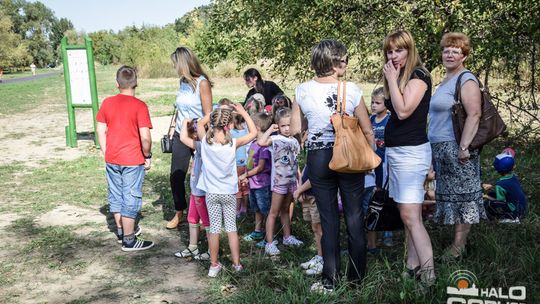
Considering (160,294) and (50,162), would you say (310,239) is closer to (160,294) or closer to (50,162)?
(160,294)

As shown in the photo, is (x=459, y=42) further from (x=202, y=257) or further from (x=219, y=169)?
(x=202, y=257)

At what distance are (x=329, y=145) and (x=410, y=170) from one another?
23.1 inches

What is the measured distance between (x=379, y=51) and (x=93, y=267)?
544 centimetres

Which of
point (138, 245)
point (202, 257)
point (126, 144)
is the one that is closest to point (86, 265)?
point (138, 245)

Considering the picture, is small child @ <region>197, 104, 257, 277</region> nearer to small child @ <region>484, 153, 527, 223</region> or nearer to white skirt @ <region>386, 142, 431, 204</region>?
white skirt @ <region>386, 142, 431, 204</region>

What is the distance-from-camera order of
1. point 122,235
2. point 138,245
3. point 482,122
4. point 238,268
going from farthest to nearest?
1. point 122,235
2. point 138,245
3. point 238,268
4. point 482,122

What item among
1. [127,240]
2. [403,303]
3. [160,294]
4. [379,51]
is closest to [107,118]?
[127,240]

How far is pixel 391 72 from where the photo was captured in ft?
11.5

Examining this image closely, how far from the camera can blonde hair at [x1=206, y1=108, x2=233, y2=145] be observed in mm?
4125

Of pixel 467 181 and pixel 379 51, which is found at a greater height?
pixel 379 51

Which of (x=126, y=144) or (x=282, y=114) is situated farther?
(x=126, y=144)

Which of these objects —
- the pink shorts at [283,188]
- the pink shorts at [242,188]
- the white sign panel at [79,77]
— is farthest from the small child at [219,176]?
the white sign panel at [79,77]

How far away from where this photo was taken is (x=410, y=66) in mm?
3496

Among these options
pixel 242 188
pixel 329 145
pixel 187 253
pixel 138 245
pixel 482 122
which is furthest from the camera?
pixel 242 188
